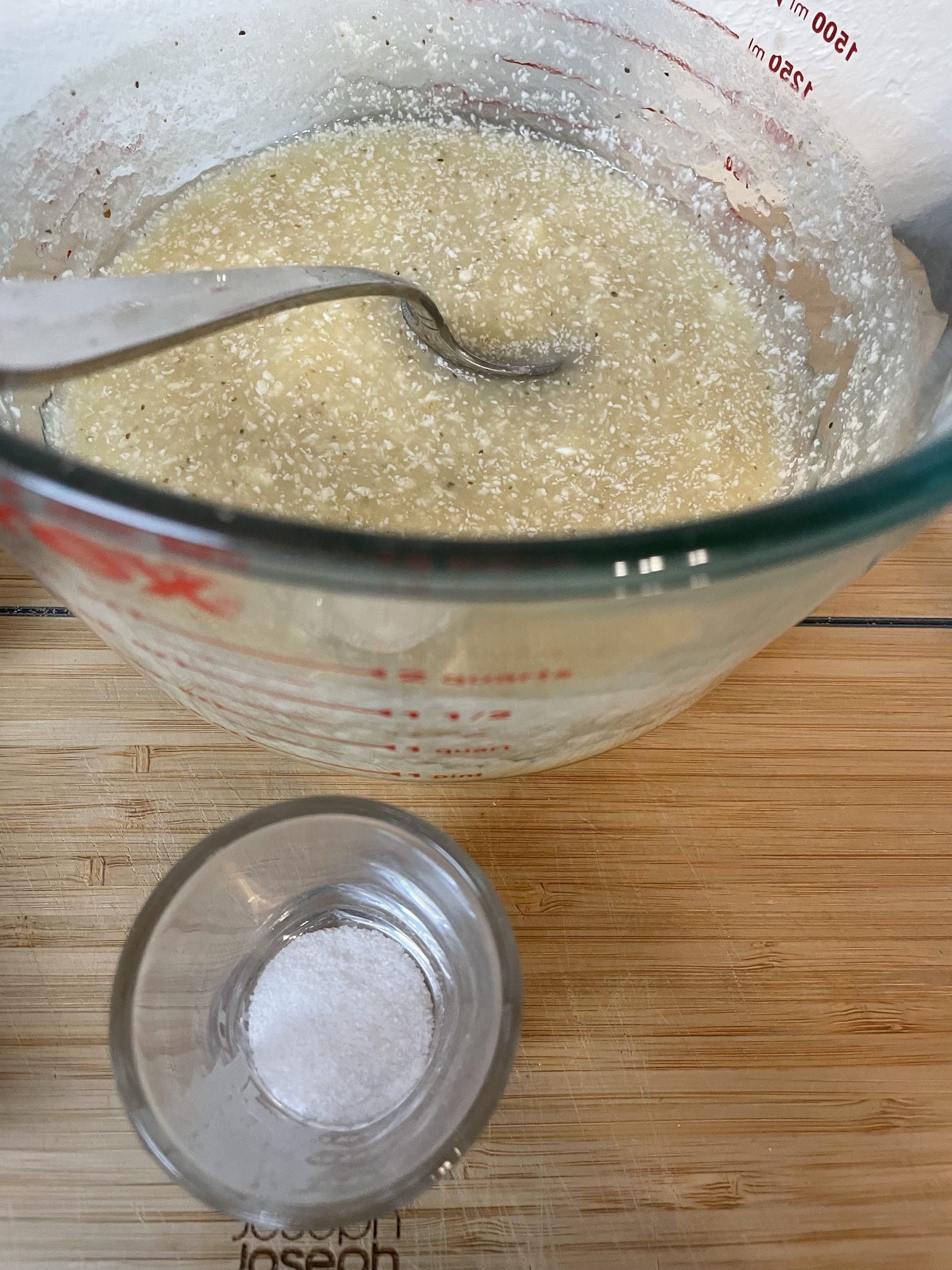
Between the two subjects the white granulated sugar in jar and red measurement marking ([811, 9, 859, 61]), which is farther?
red measurement marking ([811, 9, 859, 61])

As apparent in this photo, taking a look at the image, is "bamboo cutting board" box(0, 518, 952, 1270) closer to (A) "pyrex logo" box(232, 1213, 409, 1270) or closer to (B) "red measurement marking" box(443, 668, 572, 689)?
(A) "pyrex logo" box(232, 1213, 409, 1270)

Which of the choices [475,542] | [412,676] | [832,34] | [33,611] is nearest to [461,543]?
[475,542]

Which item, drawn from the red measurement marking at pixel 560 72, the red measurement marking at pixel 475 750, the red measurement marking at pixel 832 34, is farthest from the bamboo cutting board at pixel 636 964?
the red measurement marking at pixel 560 72

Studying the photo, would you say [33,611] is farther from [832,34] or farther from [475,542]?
[832,34]

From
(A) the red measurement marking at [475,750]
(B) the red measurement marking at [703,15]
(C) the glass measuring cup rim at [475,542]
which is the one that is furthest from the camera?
(B) the red measurement marking at [703,15]

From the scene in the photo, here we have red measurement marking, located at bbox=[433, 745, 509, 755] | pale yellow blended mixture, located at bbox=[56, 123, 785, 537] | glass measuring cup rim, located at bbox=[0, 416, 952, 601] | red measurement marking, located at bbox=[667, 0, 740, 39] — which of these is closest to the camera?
glass measuring cup rim, located at bbox=[0, 416, 952, 601]

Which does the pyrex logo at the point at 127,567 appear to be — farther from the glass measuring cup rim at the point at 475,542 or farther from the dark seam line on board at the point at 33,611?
the dark seam line on board at the point at 33,611

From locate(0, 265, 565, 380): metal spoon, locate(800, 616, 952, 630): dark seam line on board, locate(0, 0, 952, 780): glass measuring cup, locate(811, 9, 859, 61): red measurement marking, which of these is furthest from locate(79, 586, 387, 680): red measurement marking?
locate(811, 9, 859, 61): red measurement marking

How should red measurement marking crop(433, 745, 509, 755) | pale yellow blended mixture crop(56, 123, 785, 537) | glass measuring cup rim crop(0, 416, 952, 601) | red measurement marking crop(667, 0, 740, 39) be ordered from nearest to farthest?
glass measuring cup rim crop(0, 416, 952, 601) < red measurement marking crop(433, 745, 509, 755) < pale yellow blended mixture crop(56, 123, 785, 537) < red measurement marking crop(667, 0, 740, 39)

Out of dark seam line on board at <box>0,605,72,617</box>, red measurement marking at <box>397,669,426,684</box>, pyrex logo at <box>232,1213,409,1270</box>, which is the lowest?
pyrex logo at <box>232,1213,409,1270</box>
